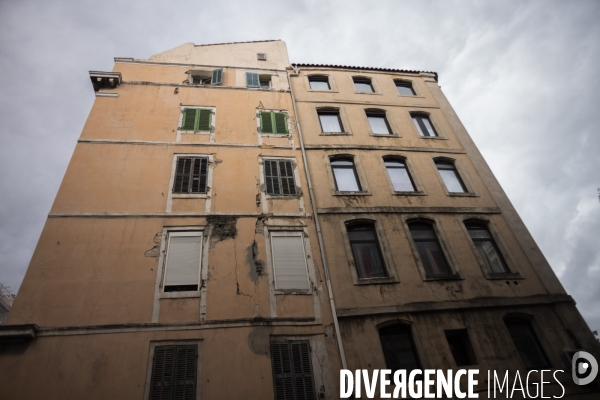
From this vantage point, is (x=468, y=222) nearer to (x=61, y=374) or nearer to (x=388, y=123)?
(x=388, y=123)

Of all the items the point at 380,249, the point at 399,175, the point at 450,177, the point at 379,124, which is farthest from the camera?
the point at 379,124

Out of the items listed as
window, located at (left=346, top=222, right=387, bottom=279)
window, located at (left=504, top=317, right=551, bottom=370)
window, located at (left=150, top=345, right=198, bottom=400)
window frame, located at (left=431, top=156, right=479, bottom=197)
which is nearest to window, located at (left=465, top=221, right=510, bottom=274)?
window frame, located at (left=431, top=156, right=479, bottom=197)

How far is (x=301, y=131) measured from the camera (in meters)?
14.1

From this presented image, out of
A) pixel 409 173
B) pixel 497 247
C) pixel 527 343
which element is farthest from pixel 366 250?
pixel 527 343

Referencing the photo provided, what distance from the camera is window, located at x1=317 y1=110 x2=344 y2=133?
48.4ft

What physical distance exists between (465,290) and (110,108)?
1429 cm

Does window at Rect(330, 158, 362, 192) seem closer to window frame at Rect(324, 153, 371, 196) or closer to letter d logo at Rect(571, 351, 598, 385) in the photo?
window frame at Rect(324, 153, 371, 196)

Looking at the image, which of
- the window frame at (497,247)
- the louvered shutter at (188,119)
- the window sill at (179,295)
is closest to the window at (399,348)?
the window frame at (497,247)

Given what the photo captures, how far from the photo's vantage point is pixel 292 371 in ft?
27.8

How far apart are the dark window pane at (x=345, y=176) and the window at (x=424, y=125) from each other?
4222 millimetres

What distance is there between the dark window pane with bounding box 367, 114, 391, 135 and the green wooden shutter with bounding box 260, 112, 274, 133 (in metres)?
4.49

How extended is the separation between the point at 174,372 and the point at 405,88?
16131mm

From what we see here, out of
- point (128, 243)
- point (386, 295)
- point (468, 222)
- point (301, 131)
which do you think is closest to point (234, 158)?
point (301, 131)

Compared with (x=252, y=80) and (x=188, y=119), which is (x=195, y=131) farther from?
(x=252, y=80)
